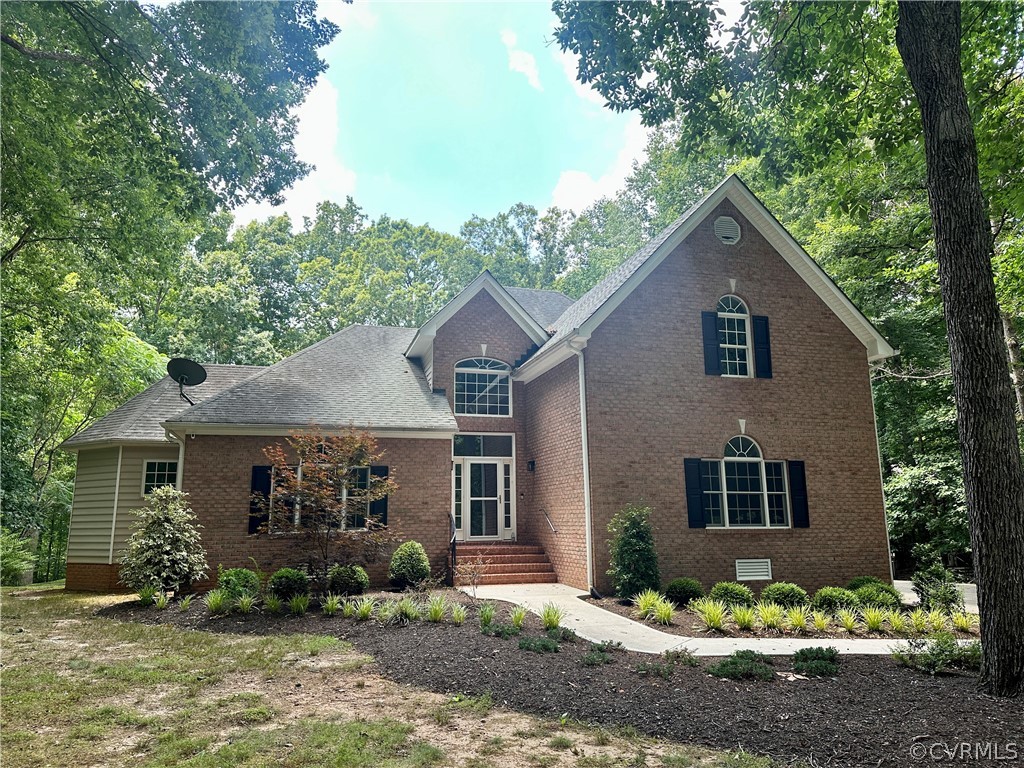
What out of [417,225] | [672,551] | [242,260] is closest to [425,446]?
[672,551]

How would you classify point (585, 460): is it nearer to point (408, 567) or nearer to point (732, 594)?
point (732, 594)

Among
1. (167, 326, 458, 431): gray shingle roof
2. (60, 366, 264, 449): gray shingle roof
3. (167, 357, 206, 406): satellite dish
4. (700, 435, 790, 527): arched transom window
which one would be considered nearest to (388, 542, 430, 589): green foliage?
(167, 326, 458, 431): gray shingle roof

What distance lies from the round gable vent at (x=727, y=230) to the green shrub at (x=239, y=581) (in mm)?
11813

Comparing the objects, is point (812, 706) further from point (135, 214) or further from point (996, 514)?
point (135, 214)

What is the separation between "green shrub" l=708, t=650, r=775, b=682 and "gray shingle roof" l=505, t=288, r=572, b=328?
12665 millimetres

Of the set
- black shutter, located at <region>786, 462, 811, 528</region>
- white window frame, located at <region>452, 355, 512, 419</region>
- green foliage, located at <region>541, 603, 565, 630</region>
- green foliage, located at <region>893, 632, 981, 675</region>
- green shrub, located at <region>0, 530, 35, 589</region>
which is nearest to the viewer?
green foliage, located at <region>893, 632, 981, 675</region>

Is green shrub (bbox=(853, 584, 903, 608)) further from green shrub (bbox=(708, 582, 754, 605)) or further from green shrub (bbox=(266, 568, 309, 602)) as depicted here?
green shrub (bbox=(266, 568, 309, 602))

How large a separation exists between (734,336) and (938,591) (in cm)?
614

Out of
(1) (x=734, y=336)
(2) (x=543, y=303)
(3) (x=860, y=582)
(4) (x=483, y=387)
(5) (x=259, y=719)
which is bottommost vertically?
(5) (x=259, y=719)

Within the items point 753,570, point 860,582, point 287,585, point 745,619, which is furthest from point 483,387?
point 860,582

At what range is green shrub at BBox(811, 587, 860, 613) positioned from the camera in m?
10.6

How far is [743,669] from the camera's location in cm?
648

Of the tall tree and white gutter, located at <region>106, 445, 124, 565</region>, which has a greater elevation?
the tall tree

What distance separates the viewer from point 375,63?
433 inches
